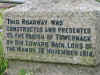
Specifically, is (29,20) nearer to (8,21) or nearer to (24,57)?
(8,21)

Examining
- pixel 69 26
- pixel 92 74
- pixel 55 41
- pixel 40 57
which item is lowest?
pixel 92 74

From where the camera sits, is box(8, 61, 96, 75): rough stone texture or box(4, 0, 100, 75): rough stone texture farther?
box(8, 61, 96, 75): rough stone texture

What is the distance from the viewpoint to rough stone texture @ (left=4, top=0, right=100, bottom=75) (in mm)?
2332

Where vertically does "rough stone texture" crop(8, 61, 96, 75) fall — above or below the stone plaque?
below

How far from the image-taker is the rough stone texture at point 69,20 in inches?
91.8

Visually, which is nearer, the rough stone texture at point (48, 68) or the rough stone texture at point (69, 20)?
the rough stone texture at point (69, 20)

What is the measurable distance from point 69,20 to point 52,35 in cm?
25

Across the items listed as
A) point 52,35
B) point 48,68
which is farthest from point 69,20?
point 48,68

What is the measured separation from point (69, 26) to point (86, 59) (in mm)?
391

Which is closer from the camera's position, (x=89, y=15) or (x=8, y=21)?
(x=89, y=15)

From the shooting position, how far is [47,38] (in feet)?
8.18

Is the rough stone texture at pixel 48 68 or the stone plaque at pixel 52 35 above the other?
the stone plaque at pixel 52 35

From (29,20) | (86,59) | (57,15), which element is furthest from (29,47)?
(86,59)

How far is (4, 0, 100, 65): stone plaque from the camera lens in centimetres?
235
